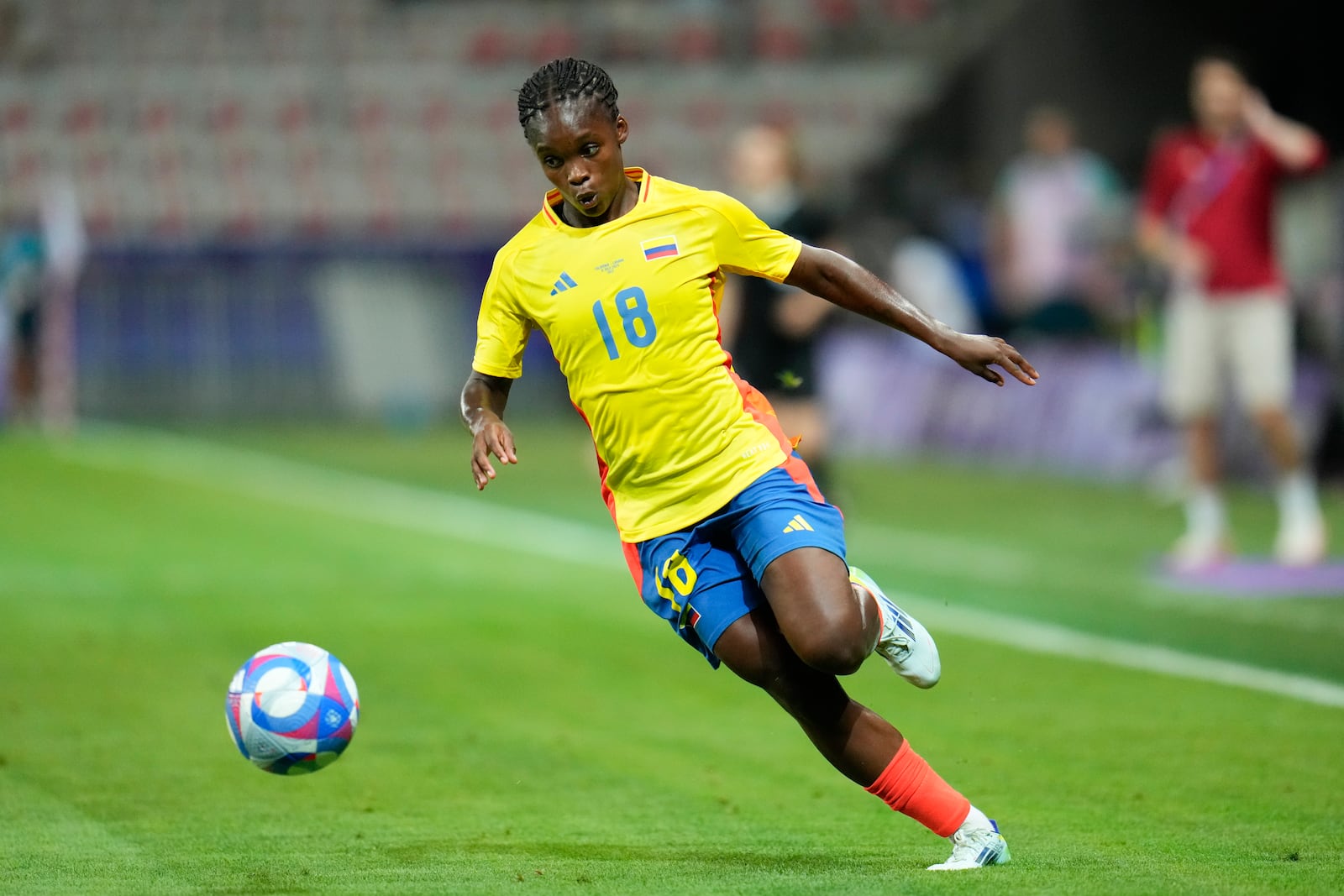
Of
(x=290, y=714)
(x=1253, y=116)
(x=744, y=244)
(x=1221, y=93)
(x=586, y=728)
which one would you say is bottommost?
(x=586, y=728)

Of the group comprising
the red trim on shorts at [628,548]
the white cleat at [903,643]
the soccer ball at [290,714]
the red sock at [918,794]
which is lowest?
the red sock at [918,794]

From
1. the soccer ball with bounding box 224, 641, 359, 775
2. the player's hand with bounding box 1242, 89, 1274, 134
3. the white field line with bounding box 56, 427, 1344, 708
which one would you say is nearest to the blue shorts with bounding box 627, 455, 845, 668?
the soccer ball with bounding box 224, 641, 359, 775

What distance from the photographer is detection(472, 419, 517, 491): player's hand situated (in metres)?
5.30

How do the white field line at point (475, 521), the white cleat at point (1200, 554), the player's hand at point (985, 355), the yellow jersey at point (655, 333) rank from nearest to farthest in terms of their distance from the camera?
the player's hand at point (985, 355) → the yellow jersey at point (655, 333) → the white field line at point (475, 521) → the white cleat at point (1200, 554)

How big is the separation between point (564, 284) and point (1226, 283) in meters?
7.68

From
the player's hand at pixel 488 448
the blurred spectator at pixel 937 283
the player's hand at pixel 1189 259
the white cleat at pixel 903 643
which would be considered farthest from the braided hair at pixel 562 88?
the blurred spectator at pixel 937 283

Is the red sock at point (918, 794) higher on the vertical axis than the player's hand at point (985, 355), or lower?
lower

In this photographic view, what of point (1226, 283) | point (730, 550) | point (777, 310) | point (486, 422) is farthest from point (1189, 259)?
point (486, 422)

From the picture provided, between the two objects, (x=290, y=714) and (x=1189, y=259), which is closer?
(x=290, y=714)

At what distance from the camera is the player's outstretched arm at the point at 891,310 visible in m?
5.24

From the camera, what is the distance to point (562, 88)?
529 centimetres

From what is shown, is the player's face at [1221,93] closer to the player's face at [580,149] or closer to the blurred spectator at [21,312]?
the player's face at [580,149]

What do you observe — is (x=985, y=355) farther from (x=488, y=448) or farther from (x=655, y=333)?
(x=488, y=448)

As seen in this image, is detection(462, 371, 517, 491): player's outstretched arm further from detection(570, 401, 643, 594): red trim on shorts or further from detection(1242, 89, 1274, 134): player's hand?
detection(1242, 89, 1274, 134): player's hand
